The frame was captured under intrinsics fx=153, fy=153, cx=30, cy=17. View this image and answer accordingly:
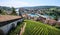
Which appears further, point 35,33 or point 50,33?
point 50,33

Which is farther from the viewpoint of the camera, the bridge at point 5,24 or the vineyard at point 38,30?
the vineyard at point 38,30

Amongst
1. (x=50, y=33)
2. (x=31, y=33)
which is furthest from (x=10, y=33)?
(x=50, y=33)

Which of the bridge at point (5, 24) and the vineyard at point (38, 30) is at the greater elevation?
the bridge at point (5, 24)

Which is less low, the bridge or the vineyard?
the bridge

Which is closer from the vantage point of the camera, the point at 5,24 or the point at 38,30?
the point at 5,24

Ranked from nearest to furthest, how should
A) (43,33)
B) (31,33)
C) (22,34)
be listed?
(22,34) < (31,33) < (43,33)

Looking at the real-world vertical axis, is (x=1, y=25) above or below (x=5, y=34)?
above

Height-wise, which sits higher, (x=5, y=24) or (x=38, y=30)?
(x=5, y=24)

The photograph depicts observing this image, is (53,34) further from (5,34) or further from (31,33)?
(5,34)

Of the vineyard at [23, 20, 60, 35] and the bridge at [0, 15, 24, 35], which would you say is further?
the vineyard at [23, 20, 60, 35]

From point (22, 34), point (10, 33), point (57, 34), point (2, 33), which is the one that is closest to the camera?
point (2, 33)

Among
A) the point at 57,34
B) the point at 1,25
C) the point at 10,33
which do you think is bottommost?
the point at 57,34
